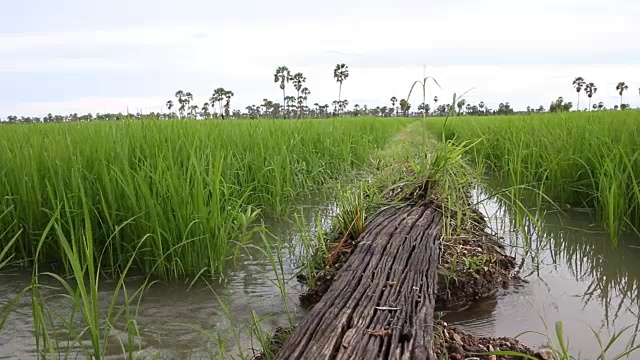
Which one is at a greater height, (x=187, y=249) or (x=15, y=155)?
(x=15, y=155)

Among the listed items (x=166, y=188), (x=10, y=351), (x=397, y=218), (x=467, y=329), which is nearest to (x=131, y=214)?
(x=166, y=188)

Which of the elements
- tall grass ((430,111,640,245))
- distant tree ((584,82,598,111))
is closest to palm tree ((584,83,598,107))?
distant tree ((584,82,598,111))

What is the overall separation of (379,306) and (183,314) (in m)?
0.95

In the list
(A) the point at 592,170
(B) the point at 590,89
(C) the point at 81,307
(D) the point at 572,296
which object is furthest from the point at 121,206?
(B) the point at 590,89

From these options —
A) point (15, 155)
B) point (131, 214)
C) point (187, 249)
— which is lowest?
point (187, 249)

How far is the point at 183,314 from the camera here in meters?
2.29

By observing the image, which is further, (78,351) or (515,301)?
(515,301)

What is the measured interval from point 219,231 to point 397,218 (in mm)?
1055

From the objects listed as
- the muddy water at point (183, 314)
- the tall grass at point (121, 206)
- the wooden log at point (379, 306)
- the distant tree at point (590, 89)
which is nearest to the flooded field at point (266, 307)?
the muddy water at point (183, 314)

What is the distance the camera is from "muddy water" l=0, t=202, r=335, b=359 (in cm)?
195

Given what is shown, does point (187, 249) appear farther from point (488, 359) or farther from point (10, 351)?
point (488, 359)

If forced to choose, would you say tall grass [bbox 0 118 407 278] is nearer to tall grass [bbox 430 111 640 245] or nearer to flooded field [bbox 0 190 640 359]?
flooded field [bbox 0 190 640 359]

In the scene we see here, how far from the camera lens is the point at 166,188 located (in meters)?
2.67

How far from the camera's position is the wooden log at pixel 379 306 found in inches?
61.1
